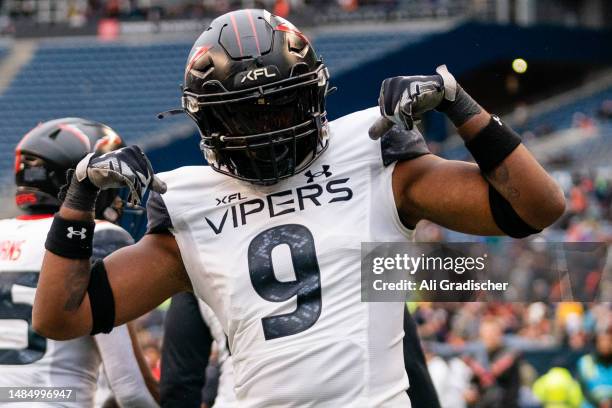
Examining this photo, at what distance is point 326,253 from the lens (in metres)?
2.51

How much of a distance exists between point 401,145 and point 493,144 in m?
0.23

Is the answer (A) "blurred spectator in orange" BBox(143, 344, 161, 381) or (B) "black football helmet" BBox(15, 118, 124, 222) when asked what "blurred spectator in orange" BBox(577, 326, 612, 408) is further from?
(B) "black football helmet" BBox(15, 118, 124, 222)

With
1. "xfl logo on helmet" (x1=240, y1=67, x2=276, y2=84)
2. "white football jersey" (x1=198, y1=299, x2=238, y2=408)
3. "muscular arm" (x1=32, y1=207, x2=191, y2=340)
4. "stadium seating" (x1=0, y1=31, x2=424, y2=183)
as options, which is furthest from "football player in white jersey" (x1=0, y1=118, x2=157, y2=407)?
"stadium seating" (x1=0, y1=31, x2=424, y2=183)

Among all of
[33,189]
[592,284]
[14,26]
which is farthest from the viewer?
[14,26]

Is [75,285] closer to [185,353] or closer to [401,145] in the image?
[401,145]

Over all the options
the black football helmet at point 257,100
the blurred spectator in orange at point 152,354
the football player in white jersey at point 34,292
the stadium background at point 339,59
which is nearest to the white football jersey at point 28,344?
the football player in white jersey at point 34,292

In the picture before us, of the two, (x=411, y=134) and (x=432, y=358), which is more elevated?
(x=411, y=134)

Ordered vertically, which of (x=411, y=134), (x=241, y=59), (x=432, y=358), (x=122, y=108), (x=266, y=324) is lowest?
(x=122, y=108)

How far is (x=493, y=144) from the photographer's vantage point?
7.80 ft

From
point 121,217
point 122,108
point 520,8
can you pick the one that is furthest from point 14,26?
point 121,217

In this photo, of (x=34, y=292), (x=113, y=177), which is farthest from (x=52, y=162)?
(x=113, y=177)

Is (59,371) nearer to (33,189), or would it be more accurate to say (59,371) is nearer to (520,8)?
(33,189)

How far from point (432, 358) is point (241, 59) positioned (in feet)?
17.0

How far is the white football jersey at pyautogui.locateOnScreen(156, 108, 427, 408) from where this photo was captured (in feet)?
8.06
